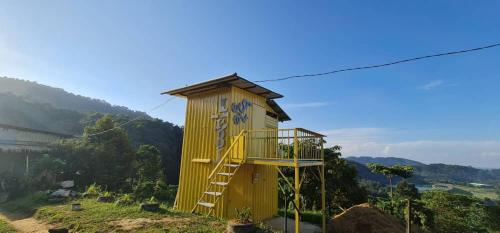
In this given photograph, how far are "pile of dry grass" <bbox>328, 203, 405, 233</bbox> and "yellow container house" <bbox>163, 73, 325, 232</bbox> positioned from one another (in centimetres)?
313

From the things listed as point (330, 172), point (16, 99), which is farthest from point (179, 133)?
point (330, 172)

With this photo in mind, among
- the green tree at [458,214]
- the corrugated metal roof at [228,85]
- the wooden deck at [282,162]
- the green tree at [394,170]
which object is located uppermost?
the corrugated metal roof at [228,85]

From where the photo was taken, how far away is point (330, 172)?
2228 cm

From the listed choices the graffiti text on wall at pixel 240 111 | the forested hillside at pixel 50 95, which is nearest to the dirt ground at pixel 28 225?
the graffiti text on wall at pixel 240 111

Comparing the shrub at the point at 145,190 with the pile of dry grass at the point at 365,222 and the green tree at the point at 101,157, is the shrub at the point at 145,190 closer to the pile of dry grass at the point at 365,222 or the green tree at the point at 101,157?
the green tree at the point at 101,157

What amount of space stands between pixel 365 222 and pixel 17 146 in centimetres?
2842

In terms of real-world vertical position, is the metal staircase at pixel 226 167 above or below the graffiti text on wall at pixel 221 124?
below

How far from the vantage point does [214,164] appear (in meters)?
11.2

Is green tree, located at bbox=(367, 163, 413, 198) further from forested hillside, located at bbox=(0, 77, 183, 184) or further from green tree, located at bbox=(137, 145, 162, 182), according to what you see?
forested hillside, located at bbox=(0, 77, 183, 184)

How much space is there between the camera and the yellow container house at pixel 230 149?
1036cm

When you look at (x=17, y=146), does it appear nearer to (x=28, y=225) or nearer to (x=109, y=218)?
(x=28, y=225)

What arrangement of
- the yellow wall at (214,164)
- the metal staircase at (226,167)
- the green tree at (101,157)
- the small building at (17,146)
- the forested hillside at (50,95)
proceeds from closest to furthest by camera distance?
the metal staircase at (226,167) < the yellow wall at (214,164) < the green tree at (101,157) < the small building at (17,146) < the forested hillside at (50,95)

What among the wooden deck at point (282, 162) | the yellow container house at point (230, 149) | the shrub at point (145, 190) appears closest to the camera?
the wooden deck at point (282, 162)

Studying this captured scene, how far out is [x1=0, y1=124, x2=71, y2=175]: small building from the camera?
21656mm
